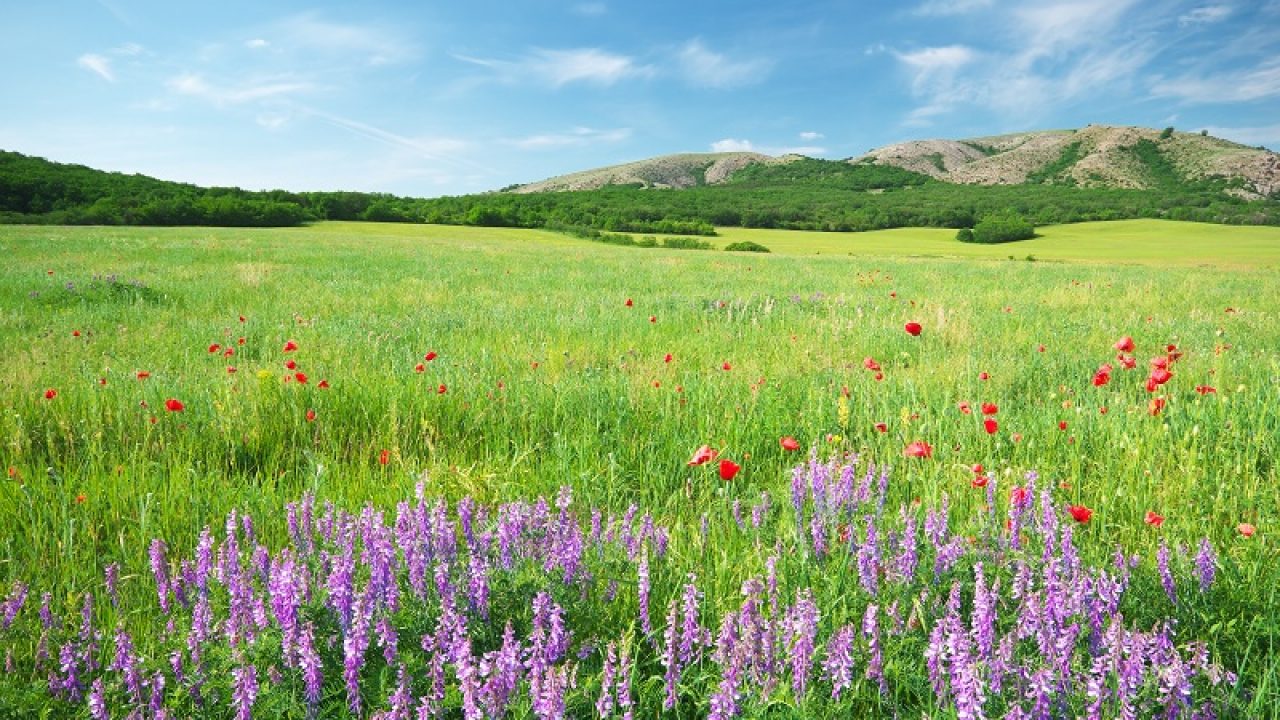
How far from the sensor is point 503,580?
188 centimetres

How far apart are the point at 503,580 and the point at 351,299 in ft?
32.0

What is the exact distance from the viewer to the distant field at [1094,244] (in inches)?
1875

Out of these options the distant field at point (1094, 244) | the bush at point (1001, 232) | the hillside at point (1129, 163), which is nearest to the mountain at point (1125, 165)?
the hillside at point (1129, 163)

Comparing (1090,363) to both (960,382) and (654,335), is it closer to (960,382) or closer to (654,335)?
(960,382)

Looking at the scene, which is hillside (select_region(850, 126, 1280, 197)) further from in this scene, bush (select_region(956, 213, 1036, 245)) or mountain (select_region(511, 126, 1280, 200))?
bush (select_region(956, 213, 1036, 245))

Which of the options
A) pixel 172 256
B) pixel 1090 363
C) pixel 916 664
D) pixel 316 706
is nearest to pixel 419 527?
pixel 316 706

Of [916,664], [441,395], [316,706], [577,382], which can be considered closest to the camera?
[316,706]

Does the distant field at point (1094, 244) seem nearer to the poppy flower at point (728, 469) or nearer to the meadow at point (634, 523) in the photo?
the meadow at point (634, 523)

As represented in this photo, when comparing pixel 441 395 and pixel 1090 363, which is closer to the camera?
pixel 441 395

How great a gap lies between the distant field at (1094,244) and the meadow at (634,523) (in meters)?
42.9

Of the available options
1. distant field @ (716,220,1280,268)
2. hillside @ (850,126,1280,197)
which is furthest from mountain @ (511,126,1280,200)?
distant field @ (716,220,1280,268)

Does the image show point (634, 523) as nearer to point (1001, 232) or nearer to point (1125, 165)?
point (1001, 232)

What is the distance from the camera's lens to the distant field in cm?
4762

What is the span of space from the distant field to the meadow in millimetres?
42907
